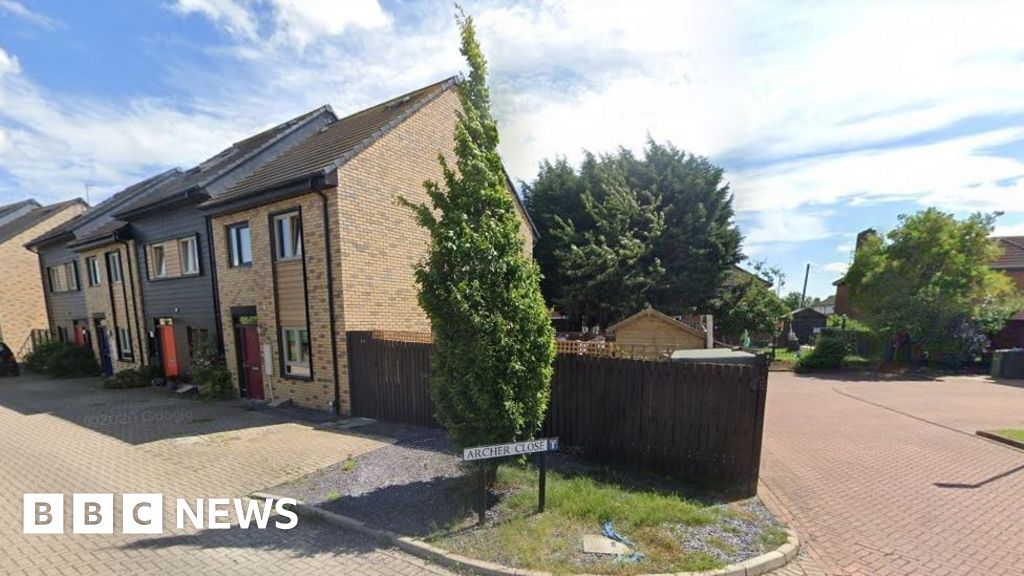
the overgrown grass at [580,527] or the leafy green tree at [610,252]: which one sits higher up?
the leafy green tree at [610,252]

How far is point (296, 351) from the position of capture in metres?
10.9

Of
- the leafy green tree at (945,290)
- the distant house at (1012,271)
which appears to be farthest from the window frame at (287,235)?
the distant house at (1012,271)

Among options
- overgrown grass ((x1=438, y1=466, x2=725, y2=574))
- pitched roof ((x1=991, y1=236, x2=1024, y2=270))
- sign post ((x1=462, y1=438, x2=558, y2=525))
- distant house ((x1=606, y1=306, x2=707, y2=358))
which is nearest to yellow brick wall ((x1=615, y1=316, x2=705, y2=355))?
distant house ((x1=606, y1=306, x2=707, y2=358))

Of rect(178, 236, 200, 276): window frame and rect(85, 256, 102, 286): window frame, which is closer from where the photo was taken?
rect(178, 236, 200, 276): window frame

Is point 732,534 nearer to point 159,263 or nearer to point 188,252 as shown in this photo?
point 188,252

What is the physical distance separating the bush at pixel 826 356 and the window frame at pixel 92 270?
30.0 meters

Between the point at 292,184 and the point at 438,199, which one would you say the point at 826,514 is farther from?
the point at 292,184

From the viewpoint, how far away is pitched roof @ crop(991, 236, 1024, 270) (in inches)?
1105

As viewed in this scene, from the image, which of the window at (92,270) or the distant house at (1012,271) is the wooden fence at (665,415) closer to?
the window at (92,270)

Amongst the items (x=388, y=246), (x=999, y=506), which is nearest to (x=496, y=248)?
(x=388, y=246)

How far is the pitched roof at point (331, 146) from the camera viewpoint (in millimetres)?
10297

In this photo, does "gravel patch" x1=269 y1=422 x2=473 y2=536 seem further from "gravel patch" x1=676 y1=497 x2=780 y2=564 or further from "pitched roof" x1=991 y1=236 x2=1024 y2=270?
"pitched roof" x1=991 y1=236 x2=1024 y2=270

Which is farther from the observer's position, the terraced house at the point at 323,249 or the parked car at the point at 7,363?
the parked car at the point at 7,363

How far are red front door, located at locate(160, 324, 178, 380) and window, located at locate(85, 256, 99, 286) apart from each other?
6269 mm
